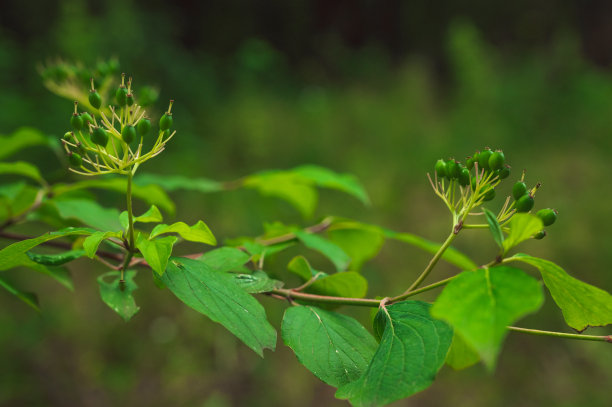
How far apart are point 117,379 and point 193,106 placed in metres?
2.49

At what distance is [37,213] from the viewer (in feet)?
2.37

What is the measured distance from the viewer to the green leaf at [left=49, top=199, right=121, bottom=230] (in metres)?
0.61

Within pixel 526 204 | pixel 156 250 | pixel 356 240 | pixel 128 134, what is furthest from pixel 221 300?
pixel 356 240

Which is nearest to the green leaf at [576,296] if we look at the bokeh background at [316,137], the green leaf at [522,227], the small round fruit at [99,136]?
the green leaf at [522,227]

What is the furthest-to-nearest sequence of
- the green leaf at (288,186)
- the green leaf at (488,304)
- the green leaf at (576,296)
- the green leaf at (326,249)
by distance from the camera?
the green leaf at (288,186), the green leaf at (326,249), the green leaf at (576,296), the green leaf at (488,304)

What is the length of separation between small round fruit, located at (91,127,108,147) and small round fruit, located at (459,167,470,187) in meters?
0.33

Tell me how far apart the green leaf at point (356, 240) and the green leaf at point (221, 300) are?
0.37 meters

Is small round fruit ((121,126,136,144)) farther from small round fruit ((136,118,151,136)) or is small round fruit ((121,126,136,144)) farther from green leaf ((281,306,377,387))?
green leaf ((281,306,377,387))

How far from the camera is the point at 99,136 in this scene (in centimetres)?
42

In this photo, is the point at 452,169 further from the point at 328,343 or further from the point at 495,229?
the point at 328,343

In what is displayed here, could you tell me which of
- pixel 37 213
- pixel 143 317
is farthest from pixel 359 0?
pixel 37 213

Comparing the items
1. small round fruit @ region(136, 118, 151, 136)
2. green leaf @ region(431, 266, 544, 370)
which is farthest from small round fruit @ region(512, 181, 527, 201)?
small round fruit @ region(136, 118, 151, 136)

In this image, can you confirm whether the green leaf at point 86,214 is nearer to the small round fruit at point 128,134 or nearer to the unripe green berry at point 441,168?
the small round fruit at point 128,134

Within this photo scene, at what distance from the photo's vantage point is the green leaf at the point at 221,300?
0.38m
